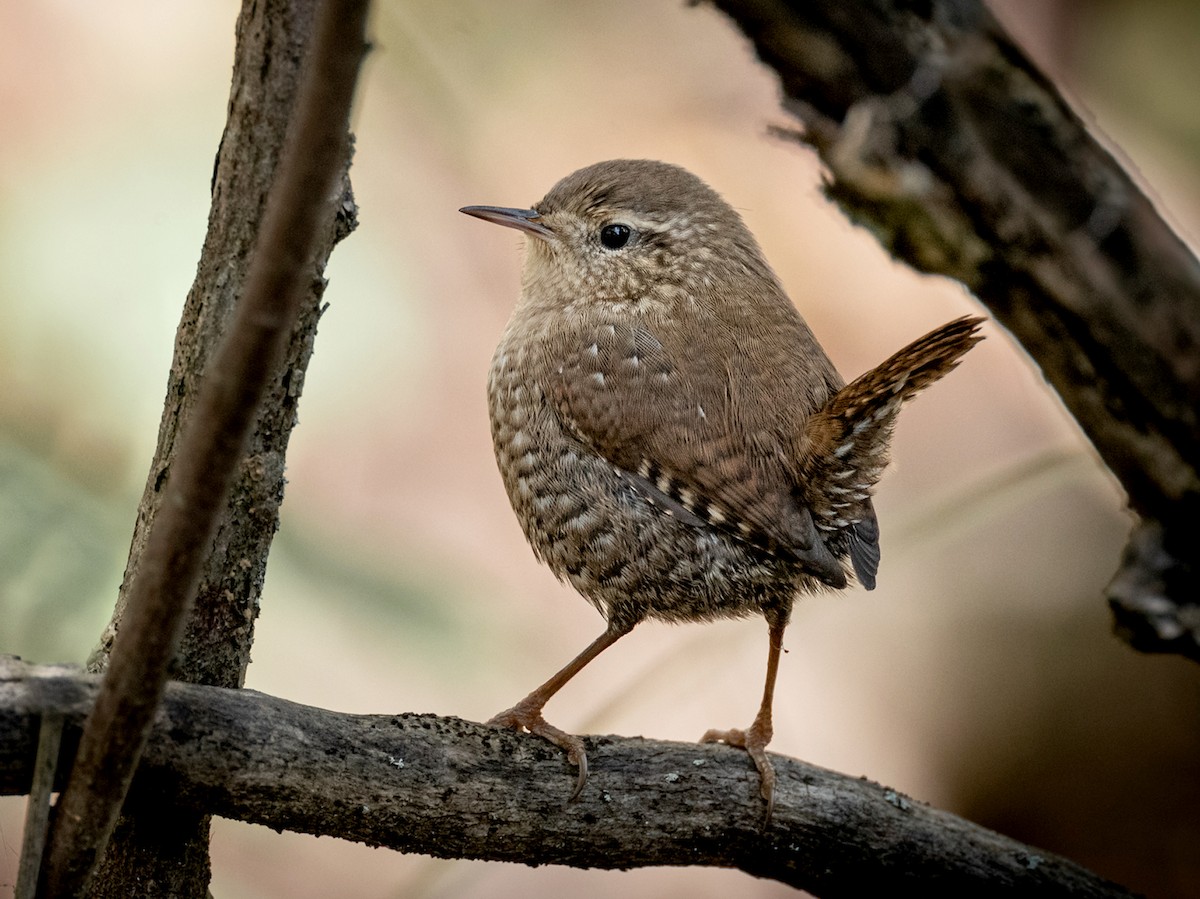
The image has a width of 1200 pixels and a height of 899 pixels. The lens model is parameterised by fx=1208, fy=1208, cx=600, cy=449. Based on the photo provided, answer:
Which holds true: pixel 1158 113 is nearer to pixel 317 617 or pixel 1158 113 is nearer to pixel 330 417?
pixel 330 417

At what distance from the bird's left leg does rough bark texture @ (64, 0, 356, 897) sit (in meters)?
1.07

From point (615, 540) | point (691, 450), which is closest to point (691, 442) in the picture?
point (691, 450)

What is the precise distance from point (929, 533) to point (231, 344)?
3.74 metres

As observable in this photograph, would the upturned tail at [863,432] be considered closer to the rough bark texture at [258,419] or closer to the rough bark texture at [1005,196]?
the rough bark texture at [1005,196]

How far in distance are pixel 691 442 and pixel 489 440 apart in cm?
218

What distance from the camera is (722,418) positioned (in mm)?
2477

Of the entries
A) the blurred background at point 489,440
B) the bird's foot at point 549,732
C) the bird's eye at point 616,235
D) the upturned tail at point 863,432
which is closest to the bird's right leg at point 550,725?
the bird's foot at point 549,732

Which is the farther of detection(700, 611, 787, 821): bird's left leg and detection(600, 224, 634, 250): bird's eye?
detection(600, 224, 634, 250): bird's eye

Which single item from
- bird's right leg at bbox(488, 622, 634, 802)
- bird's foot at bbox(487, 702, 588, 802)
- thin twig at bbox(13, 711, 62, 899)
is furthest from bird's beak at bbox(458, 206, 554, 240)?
thin twig at bbox(13, 711, 62, 899)

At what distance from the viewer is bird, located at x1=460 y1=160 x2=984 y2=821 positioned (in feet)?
7.92

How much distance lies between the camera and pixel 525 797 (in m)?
2.25

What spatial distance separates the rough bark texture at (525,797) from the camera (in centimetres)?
191

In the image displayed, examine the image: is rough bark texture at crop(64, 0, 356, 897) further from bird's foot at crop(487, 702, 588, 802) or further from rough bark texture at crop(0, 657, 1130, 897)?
bird's foot at crop(487, 702, 588, 802)

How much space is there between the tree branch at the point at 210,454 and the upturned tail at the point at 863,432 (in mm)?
1257
